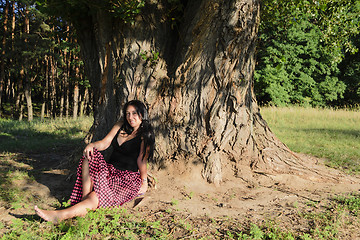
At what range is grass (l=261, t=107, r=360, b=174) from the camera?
6.79 metres

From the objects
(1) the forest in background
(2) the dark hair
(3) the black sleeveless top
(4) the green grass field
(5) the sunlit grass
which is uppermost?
(1) the forest in background

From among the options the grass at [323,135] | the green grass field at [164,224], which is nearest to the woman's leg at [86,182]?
the green grass field at [164,224]

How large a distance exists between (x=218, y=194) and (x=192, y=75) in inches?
74.2

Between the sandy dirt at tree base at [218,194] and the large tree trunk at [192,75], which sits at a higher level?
the large tree trunk at [192,75]

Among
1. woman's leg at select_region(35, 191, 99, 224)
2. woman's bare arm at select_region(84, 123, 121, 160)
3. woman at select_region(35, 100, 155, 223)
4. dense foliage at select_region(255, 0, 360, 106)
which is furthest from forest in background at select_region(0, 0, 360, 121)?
woman's leg at select_region(35, 191, 99, 224)

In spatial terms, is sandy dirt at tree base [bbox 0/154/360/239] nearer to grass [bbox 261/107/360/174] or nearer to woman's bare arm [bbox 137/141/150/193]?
woman's bare arm [bbox 137/141/150/193]

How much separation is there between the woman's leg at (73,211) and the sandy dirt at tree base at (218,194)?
1.83ft

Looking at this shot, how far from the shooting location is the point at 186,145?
14.7ft

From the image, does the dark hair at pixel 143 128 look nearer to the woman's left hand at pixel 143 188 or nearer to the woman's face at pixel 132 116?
the woman's face at pixel 132 116

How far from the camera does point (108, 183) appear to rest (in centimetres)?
362

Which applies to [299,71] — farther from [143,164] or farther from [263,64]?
[143,164]

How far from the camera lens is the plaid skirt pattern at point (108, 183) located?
348cm

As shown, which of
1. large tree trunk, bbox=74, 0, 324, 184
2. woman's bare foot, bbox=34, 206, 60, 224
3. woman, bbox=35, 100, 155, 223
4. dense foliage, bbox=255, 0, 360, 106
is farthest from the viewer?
dense foliage, bbox=255, 0, 360, 106

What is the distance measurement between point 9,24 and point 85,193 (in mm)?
22873
